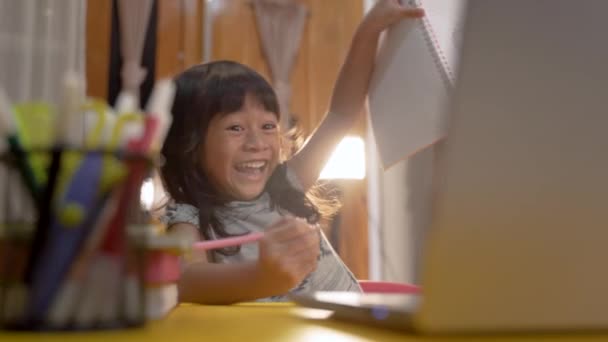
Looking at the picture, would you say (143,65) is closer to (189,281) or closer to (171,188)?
(171,188)

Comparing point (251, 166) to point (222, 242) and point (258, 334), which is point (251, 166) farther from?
point (258, 334)

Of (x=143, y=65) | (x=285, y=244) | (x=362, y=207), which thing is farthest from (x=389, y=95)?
(x=362, y=207)

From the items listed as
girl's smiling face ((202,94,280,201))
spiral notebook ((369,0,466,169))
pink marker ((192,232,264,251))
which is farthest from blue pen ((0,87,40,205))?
girl's smiling face ((202,94,280,201))

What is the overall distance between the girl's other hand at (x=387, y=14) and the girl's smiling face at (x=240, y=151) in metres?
0.36

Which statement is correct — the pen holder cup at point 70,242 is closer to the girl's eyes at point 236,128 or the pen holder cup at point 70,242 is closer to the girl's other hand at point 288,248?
the girl's other hand at point 288,248

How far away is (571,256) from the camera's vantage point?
0.89 feet

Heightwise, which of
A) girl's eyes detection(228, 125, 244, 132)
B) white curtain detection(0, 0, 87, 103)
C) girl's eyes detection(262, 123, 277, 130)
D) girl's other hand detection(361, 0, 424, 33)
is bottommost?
girl's eyes detection(228, 125, 244, 132)

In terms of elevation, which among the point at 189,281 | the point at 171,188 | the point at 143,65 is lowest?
the point at 189,281

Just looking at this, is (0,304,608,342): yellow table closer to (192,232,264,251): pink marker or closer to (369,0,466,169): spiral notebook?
(192,232,264,251): pink marker

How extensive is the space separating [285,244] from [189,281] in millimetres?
177

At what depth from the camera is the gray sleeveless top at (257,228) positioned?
103cm

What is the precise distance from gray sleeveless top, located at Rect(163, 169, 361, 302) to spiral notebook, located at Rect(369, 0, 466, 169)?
400mm

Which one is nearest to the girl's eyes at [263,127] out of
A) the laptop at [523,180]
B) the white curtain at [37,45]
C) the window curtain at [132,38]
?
the laptop at [523,180]

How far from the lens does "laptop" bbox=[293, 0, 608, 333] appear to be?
0.84 feet
